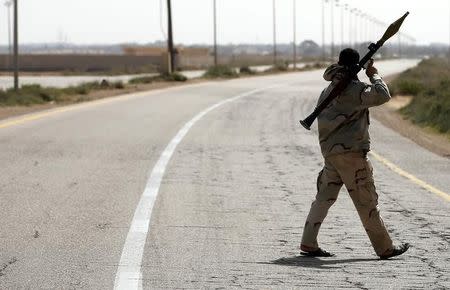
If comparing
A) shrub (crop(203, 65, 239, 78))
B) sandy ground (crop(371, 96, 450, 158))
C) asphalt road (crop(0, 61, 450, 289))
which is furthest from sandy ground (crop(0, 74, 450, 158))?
shrub (crop(203, 65, 239, 78))

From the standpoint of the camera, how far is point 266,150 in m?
17.4

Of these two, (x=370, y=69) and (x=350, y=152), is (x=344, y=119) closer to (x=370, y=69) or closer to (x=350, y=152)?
(x=350, y=152)

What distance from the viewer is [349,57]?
7.76m

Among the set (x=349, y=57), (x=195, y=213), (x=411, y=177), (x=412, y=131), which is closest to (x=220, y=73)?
(x=412, y=131)

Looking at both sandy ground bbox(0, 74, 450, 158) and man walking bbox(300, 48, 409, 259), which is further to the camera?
sandy ground bbox(0, 74, 450, 158)

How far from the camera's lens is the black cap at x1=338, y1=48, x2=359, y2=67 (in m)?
7.76

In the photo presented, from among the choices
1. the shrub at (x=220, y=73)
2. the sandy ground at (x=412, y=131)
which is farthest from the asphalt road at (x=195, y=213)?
the shrub at (x=220, y=73)

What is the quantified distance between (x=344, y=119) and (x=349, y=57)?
1.59ft

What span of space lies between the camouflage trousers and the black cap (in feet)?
2.29

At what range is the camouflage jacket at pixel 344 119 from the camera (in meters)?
7.70

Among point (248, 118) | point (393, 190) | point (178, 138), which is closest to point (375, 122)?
point (248, 118)

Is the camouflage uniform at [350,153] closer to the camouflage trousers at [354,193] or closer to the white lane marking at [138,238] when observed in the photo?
the camouflage trousers at [354,193]

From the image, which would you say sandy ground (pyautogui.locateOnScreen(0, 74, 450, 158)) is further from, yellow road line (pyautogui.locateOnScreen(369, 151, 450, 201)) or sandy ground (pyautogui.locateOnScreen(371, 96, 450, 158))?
yellow road line (pyautogui.locateOnScreen(369, 151, 450, 201))

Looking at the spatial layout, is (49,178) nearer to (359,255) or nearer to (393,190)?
(393,190)
